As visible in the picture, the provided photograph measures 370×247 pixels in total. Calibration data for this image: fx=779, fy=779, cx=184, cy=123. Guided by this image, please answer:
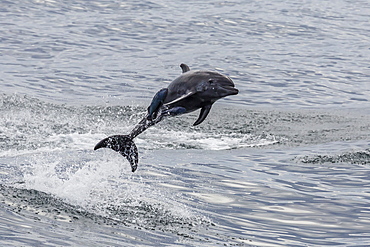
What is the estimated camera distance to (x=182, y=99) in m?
10.8

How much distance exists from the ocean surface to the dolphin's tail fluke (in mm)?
971

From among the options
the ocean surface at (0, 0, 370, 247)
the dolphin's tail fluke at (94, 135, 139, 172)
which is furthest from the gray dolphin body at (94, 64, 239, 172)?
the ocean surface at (0, 0, 370, 247)

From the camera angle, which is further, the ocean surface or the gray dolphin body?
the ocean surface

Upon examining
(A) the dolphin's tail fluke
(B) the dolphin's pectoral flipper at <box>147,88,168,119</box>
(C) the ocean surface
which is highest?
(B) the dolphin's pectoral flipper at <box>147,88,168,119</box>

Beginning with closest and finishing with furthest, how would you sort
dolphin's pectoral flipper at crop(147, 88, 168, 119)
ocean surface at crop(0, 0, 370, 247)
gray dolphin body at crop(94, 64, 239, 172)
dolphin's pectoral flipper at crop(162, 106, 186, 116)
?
dolphin's pectoral flipper at crop(162, 106, 186, 116) → gray dolphin body at crop(94, 64, 239, 172) → dolphin's pectoral flipper at crop(147, 88, 168, 119) → ocean surface at crop(0, 0, 370, 247)

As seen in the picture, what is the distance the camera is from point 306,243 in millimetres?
10953

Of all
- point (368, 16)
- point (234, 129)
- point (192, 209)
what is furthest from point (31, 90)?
point (368, 16)

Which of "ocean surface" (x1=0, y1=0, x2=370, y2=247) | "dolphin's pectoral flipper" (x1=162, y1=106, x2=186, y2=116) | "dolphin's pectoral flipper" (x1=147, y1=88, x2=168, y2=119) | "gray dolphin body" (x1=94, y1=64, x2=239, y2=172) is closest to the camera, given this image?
"dolphin's pectoral flipper" (x1=162, y1=106, x2=186, y2=116)

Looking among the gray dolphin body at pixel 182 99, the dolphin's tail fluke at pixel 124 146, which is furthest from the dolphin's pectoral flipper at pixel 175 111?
the dolphin's tail fluke at pixel 124 146

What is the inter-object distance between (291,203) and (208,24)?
2590 cm

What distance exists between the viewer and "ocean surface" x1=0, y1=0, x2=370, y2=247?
11.4 m

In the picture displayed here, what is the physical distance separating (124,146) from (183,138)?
6.30 metres

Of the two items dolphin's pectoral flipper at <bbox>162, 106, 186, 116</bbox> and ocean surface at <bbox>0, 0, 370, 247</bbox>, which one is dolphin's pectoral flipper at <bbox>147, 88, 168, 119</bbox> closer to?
dolphin's pectoral flipper at <bbox>162, 106, 186, 116</bbox>

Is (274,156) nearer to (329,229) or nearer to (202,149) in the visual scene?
(202,149)
